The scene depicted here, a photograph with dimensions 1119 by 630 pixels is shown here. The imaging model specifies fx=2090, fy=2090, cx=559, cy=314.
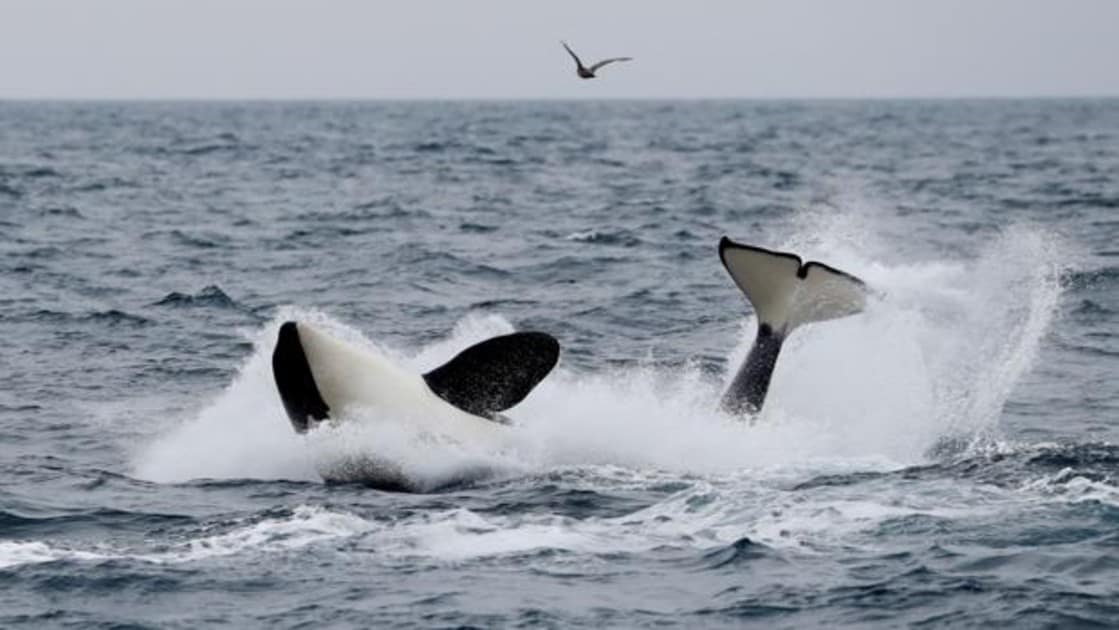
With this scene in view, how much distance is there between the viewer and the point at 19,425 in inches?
931

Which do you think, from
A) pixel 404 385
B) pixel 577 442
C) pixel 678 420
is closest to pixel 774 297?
pixel 678 420

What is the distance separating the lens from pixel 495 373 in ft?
66.1

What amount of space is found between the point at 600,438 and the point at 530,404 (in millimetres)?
1297

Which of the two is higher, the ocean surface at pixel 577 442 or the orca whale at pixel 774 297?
the orca whale at pixel 774 297

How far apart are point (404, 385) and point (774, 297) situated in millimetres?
3860

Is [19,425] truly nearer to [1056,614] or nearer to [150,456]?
[150,456]

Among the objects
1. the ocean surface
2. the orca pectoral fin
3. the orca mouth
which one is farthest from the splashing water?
the orca pectoral fin

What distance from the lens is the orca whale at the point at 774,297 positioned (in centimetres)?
2066

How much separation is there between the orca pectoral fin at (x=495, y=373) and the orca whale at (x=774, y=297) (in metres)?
2.11

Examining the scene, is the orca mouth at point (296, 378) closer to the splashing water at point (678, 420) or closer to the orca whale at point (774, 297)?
the splashing water at point (678, 420)

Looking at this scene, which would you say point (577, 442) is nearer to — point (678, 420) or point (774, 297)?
point (678, 420)

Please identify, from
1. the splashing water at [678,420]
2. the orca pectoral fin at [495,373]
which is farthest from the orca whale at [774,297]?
the orca pectoral fin at [495,373]

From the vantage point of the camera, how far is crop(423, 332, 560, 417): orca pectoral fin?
784 inches

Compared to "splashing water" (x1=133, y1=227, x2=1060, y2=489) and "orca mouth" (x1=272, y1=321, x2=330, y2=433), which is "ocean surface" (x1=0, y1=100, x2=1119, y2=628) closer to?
"splashing water" (x1=133, y1=227, x2=1060, y2=489)
